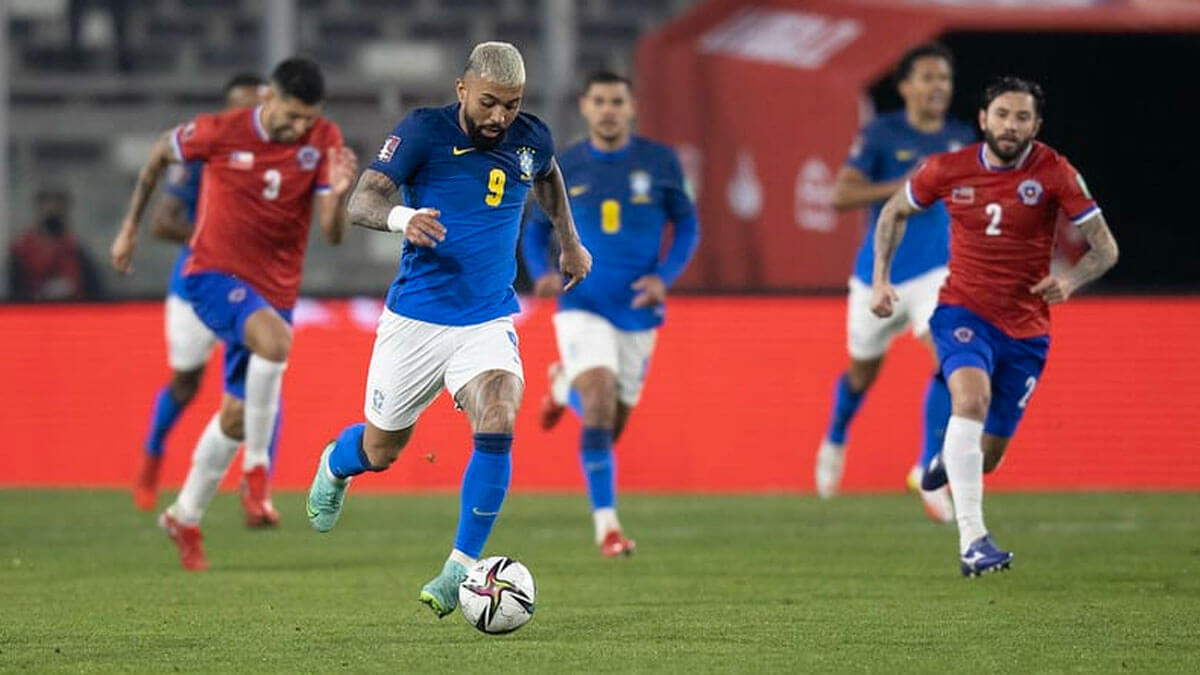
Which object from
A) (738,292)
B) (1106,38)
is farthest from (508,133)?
(1106,38)

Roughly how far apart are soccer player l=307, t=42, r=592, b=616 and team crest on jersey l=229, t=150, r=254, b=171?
3.13 meters

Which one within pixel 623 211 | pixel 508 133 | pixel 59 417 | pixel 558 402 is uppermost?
pixel 508 133

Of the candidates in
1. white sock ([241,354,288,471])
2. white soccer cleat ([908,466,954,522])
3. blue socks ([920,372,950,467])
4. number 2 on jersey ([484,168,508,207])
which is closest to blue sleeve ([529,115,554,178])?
number 2 on jersey ([484,168,508,207])

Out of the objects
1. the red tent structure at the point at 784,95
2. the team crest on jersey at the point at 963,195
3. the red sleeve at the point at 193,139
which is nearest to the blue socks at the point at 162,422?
the red sleeve at the point at 193,139

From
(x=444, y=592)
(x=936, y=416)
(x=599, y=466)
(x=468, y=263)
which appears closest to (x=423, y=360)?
(x=468, y=263)

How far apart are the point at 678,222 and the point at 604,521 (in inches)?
65.0

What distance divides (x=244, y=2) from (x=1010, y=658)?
54.7 feet

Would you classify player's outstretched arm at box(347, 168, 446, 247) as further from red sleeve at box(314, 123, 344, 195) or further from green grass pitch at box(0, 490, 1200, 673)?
red sleeve at box(314, 123, 344, 195)

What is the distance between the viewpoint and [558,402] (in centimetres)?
1273

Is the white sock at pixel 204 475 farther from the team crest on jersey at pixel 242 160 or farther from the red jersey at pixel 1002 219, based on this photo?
the red jersey at pixel 1002 219

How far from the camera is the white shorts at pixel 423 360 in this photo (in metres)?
8.42

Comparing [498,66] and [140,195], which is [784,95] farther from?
[498,66]

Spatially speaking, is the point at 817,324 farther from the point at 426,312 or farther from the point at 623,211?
the point at 426,312

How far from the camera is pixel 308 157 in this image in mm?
11586
